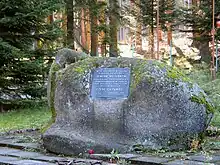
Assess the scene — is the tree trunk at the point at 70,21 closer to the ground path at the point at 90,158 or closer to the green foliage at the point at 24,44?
the green foliage at the point at 24,44

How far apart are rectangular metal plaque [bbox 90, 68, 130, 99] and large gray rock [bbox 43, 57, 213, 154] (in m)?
0.08

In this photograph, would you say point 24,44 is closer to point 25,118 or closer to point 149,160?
point 25,118

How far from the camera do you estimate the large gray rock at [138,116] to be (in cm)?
579

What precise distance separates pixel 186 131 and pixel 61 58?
2.38 meters

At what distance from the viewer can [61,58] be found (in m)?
6.92

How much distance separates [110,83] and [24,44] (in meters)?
7.54

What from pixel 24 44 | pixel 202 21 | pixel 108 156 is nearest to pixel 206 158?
pixel 108 156

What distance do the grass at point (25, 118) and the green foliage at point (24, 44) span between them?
2.46ft

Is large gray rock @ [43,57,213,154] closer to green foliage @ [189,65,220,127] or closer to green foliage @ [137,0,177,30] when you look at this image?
green foliage @ [189,65,220,127]

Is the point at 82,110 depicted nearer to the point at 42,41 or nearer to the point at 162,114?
the point at 162,114

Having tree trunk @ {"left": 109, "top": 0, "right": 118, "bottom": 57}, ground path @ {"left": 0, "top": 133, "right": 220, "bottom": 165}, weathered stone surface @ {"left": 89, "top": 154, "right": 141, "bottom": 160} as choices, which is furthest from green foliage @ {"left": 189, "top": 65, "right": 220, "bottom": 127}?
tree trunk @ {"left": 109, "top": 0, "right": 118, "bottom": 57}

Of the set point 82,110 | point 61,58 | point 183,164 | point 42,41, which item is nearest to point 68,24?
point 42,41

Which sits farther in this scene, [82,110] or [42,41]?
[42,41]

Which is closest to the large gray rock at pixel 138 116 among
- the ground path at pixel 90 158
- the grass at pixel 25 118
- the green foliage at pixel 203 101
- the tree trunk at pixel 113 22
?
the green foliage at pixel 203 101
